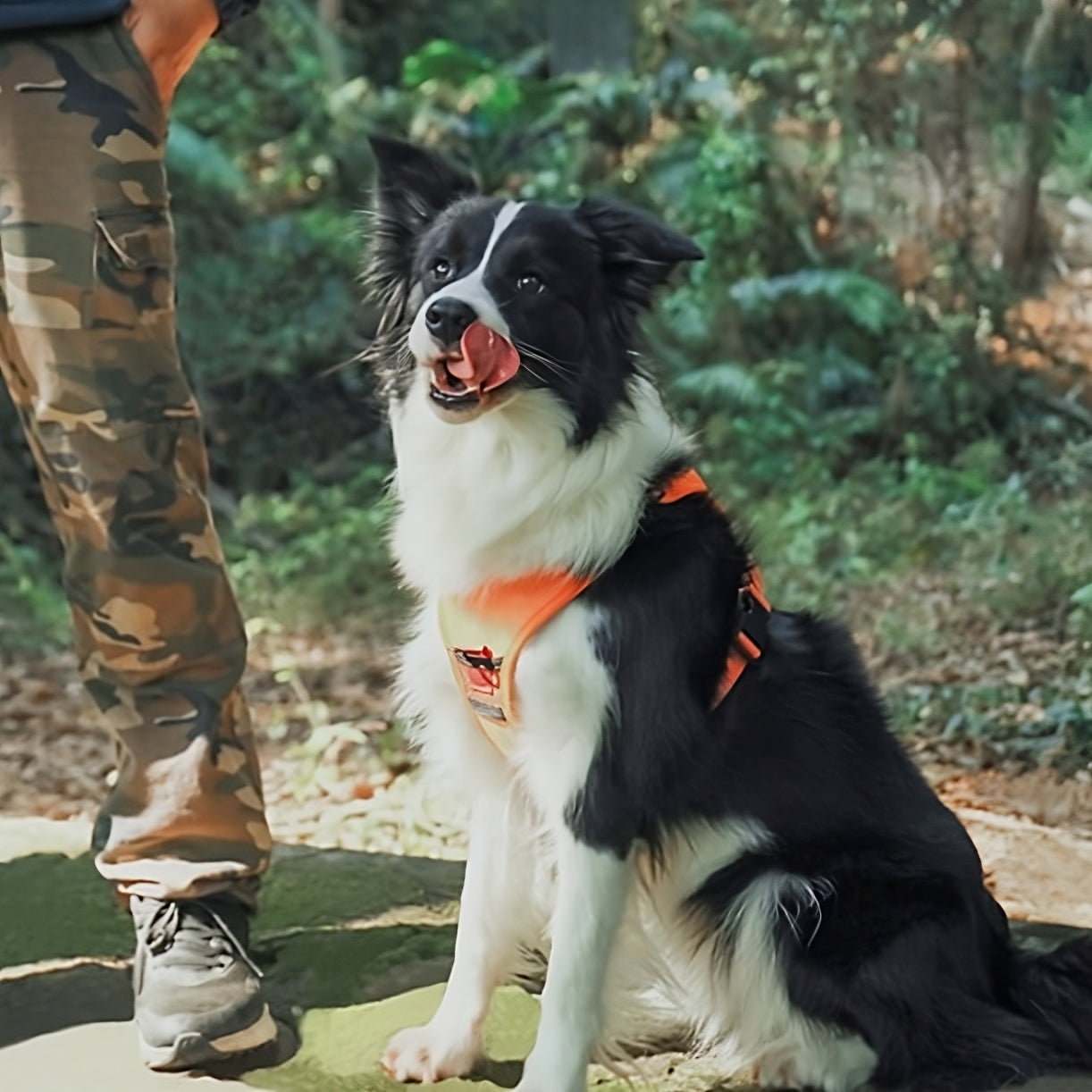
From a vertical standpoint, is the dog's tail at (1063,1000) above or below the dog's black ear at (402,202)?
below

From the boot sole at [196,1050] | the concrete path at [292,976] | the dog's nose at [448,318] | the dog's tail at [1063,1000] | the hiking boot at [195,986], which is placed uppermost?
the dog's nose at [448,318]

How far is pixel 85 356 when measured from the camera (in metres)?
2.32

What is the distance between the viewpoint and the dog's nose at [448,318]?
2.16 meters

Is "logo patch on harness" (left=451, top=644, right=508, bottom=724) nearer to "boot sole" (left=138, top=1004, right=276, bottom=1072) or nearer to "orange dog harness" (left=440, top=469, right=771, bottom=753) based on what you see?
"orange dog harness" (left=440, top=469, right=771, bottom=753)

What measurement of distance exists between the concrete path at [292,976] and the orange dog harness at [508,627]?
0.60 metres

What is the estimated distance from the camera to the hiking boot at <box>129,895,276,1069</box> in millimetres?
2404

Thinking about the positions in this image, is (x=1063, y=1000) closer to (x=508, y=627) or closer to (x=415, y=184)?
(x=508, y=627)

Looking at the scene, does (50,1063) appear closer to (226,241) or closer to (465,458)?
(465,458)

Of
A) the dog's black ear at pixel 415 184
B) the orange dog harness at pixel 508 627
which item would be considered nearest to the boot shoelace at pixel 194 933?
the orange dog harness at pixel 508 627

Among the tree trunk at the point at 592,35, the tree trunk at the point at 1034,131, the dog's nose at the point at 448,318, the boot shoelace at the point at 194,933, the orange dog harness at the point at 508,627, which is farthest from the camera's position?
the tree trunk at the point at 592,35

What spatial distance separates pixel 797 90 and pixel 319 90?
2.16m

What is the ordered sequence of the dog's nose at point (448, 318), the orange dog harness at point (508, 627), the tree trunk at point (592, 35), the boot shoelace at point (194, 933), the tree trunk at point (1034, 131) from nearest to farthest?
the dog's nose at point (448, 318)
the orange dog harness at point (508, 627)
the boot shoelace at point (194, 933)
the tree trunk at point (1034, 131)
the tree trunk at point (592, 35)

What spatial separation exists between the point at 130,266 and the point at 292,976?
4.43 ft

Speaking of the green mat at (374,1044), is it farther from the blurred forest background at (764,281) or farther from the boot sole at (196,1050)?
the blurred forest background at (764,281)
